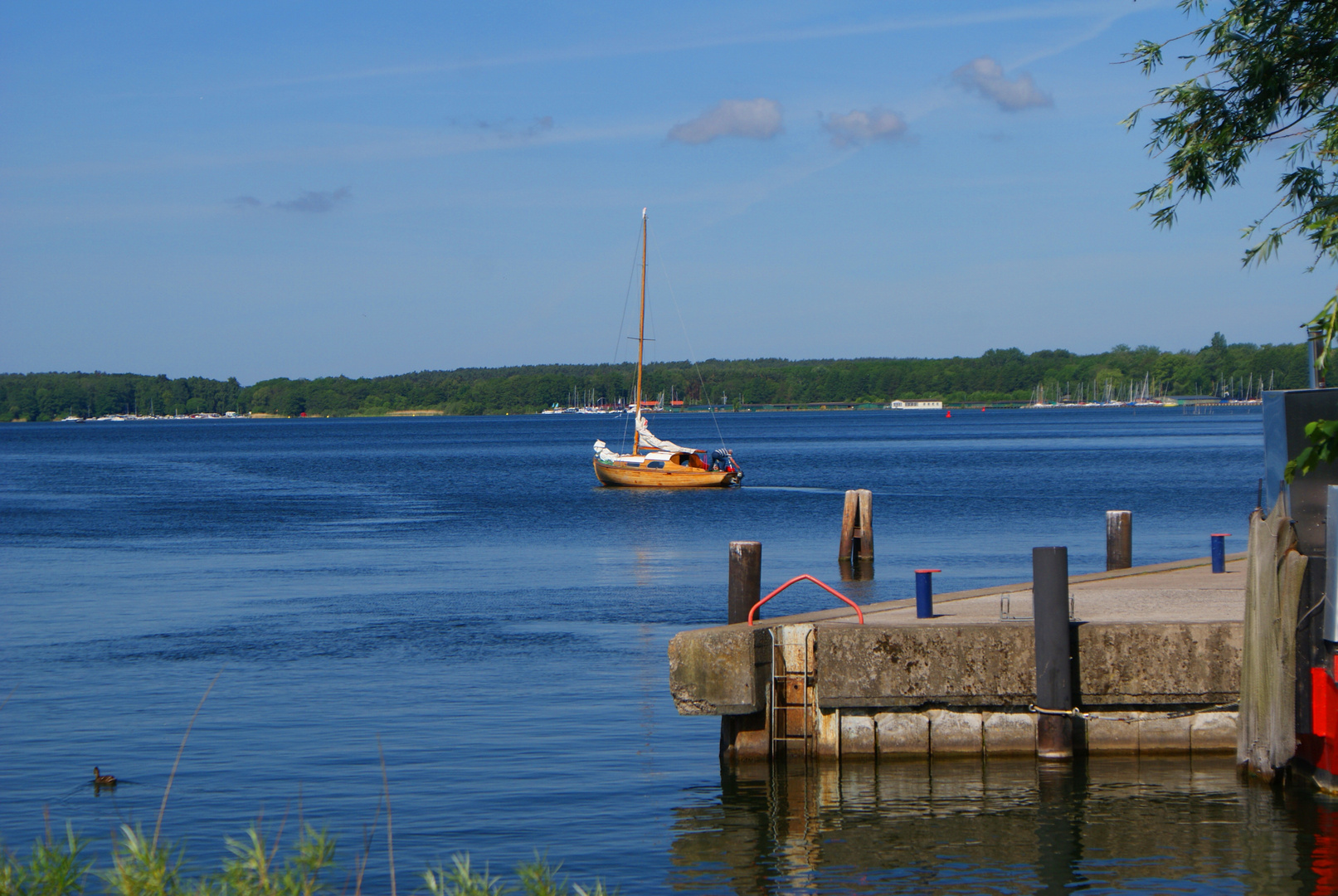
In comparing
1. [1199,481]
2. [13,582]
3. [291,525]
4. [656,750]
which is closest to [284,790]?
[656,750]

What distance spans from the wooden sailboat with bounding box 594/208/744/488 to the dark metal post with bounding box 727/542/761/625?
50.1 metres

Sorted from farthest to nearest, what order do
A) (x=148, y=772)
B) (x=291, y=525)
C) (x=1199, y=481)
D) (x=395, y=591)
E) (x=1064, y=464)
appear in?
(x=1064, y=464) → (x=1199, y=481) → (x=291, y=525) → (x=395, y=591) → (x=148, y=772)

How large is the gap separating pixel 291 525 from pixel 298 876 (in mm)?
45019

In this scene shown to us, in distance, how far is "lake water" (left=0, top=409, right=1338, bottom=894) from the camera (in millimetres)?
11492

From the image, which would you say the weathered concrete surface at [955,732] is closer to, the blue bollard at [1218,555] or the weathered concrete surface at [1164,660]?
the weathered concrete surface at [1164,660]

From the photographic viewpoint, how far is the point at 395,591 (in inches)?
1173

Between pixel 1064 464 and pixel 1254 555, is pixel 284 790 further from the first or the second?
pixel 1064 464

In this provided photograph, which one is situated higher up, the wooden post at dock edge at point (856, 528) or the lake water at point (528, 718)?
the wooden post at dock edge at point (856, 528)

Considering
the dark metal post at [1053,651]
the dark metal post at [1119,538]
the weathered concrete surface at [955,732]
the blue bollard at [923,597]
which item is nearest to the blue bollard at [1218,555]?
the dark metal post at [1119,538]

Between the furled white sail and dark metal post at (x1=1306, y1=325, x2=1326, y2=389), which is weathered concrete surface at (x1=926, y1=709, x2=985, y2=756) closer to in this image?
dark metal post at (x1=1306, y1=325, x2=1326, y2=389)

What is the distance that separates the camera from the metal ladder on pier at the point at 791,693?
1331 cm

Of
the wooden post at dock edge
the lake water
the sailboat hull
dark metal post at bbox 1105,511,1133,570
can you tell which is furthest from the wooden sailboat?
dark metal post at bbox 1105,511,1133,570

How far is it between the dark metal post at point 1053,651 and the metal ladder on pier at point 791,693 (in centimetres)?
214

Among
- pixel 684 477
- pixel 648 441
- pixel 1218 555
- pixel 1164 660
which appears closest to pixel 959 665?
pixel 1164 660
